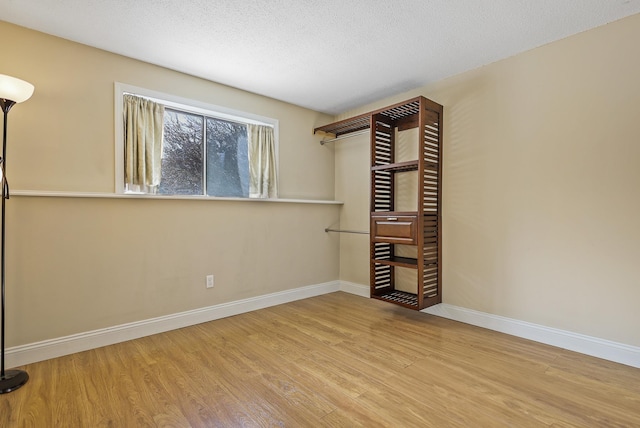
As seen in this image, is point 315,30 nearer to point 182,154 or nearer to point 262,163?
point 262,163

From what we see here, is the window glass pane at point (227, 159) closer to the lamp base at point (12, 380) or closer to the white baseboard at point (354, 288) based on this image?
the white baseboard at point (354, 288)

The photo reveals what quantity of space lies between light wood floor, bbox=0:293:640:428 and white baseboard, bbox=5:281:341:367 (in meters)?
0.08

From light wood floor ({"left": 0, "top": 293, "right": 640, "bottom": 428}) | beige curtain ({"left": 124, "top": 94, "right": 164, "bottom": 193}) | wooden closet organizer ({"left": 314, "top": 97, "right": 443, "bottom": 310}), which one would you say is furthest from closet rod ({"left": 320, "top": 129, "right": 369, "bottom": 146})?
light wood floor ({"left": 0, "top": 293, "right": 640, "bottom": 428})

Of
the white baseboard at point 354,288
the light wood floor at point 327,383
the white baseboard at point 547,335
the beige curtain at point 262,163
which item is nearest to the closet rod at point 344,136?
the beige curtain at point 262,163

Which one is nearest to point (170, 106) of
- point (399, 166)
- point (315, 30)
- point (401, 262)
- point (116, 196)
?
point (116, 196)

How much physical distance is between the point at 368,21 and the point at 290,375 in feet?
8.11

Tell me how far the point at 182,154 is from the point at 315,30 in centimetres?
171

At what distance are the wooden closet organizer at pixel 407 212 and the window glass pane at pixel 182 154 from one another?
1657 mm

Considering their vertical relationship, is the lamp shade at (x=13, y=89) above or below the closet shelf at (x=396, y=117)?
below

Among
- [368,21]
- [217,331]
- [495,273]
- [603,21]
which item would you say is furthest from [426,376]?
[603,21]

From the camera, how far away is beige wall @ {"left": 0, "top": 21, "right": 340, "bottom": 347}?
226 cm

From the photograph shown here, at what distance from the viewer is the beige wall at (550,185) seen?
7.29ft

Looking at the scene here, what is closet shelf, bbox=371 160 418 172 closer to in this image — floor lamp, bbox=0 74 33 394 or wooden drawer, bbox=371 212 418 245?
wooden drawer, bbox=371 212 418 245

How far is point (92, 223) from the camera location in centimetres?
251
